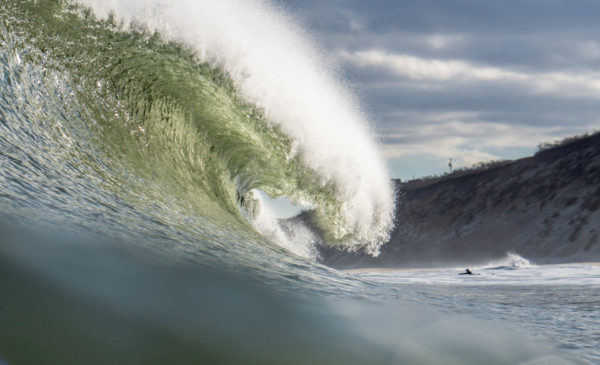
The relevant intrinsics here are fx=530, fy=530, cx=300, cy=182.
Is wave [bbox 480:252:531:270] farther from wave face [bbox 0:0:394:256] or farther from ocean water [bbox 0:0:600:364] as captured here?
ocean water [bbox 0:0:600:364]

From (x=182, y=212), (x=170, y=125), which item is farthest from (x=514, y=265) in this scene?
(x=182, y=212)

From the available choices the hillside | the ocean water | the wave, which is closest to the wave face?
the ocean water

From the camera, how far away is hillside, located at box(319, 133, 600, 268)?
27.2 meters

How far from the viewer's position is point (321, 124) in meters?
8.01

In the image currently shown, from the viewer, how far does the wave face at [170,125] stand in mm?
3561

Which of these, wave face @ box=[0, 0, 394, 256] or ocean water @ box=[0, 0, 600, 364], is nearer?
ocean water @ box=[0, 0, 600, 364]

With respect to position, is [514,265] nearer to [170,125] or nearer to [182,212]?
[170,125]

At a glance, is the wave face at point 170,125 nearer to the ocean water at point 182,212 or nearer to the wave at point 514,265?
the ocean water at point 182,212

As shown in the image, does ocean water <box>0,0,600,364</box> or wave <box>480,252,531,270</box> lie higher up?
wave <box>480,252,531,270</box>

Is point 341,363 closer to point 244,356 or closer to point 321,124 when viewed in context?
point 244,356

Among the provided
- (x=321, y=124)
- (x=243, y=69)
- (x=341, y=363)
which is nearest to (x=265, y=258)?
(x=341, y=363)

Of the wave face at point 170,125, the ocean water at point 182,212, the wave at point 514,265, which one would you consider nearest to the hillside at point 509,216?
the wave at point 514,265

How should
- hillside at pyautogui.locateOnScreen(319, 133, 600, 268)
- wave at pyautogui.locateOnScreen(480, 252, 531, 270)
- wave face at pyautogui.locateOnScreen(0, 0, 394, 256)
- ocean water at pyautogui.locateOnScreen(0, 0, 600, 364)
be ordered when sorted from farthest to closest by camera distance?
1. hillside at pyautogui.locateOnScreen(319, 133, 600, 268)
2. wave at pyautogui.locateOnScreen(480, 252, 531, 270)
3. wave face at pyautogui.locateOnScreen(0, 0, 394, 256)
4. ocean water at pyautogui.locateOnScreen(0, 0, 600, 364)

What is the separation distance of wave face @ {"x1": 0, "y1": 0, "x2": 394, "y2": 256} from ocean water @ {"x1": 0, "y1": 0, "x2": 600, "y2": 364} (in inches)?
0.9
